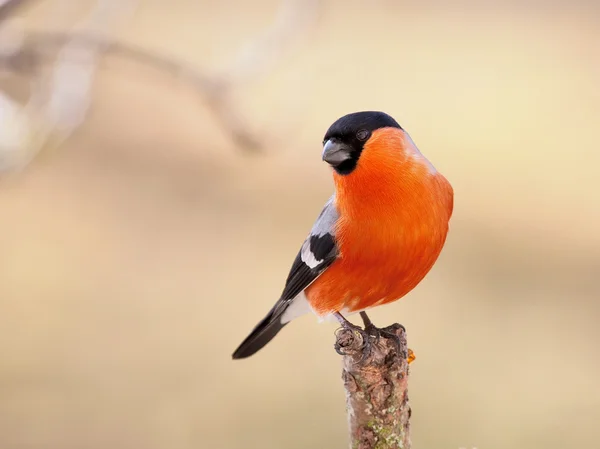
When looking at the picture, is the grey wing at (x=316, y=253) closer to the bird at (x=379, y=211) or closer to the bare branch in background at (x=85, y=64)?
the bird at (x=379, y=211)

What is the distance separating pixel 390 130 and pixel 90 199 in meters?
5.69

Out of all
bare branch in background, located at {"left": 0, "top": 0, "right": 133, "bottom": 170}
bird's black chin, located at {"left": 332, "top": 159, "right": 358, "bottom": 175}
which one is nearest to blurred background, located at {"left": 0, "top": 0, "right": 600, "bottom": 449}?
bare branch in background, located at {"left": 0, "top": 0, "right": 133, "bottom": 170}

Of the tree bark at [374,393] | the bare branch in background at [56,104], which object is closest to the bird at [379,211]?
the tree bark at [374,393]

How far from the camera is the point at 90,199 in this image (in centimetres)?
764

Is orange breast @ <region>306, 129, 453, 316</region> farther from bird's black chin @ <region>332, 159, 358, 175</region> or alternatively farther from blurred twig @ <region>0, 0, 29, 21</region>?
blurred twig @ <region>0, 0, 29, 21</region>

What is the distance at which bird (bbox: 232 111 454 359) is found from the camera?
2311mm

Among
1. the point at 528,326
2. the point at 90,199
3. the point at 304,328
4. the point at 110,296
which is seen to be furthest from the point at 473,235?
the point at 90,199

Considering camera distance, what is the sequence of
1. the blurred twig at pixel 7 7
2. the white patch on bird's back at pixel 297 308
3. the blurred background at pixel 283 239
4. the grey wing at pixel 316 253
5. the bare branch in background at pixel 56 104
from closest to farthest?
1. the blurred twig at pixel 7 7
2. the grey wing at pixel 316 253
3. the bare branch in background at pixel 56 104
4. the white patch on bird's back at pixel 297 308
5. the blurred background at pixel 283 239

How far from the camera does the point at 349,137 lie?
233 centimetres

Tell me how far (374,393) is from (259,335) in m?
0.82

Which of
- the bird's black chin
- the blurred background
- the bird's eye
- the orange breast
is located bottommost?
Result: the orange breast

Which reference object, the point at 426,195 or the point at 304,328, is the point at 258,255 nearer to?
the point at 304,328

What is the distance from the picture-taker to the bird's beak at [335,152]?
7.48ft

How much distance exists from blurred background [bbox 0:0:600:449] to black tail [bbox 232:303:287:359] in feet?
4.56
